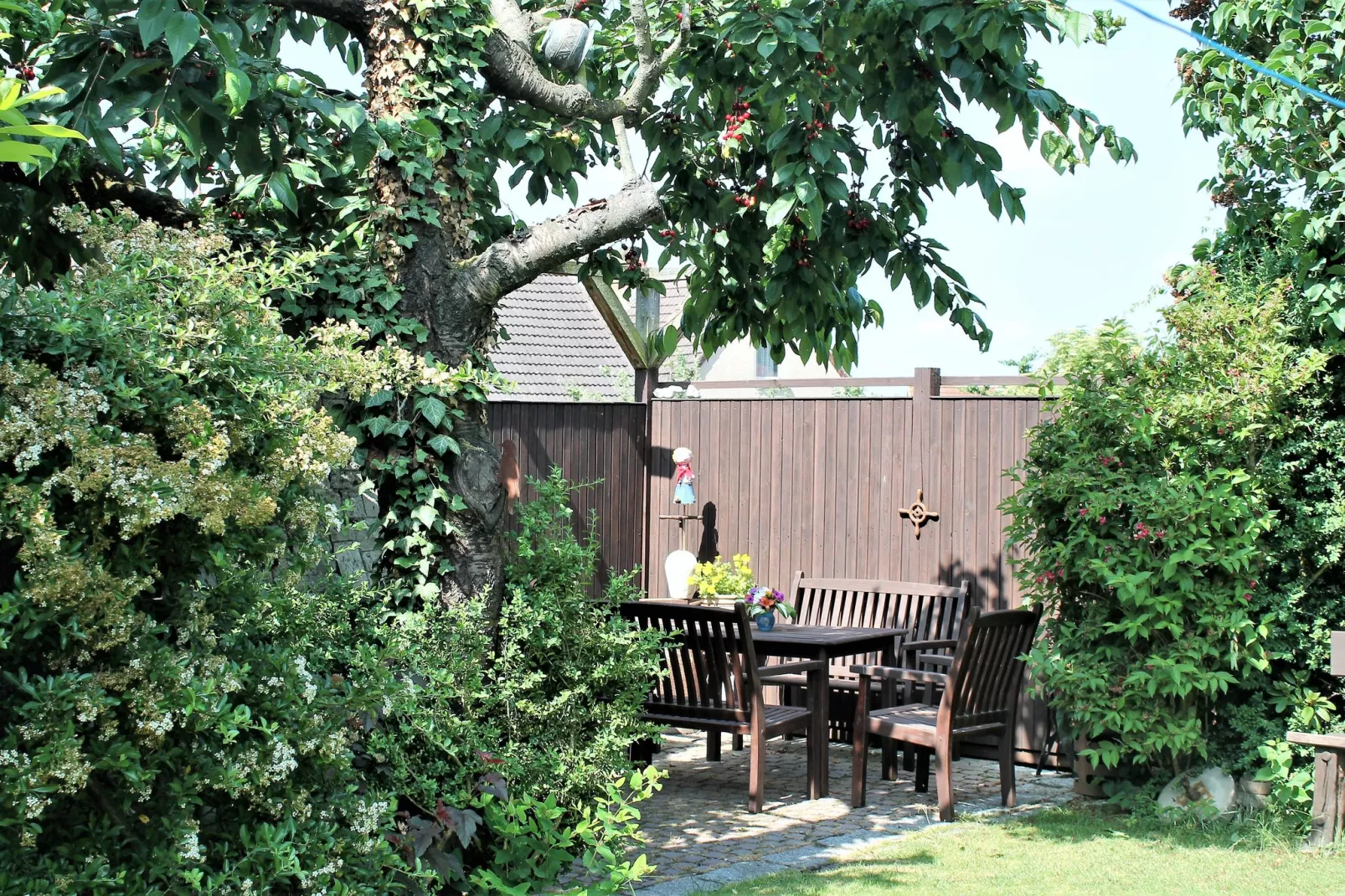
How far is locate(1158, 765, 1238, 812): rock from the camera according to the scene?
6.07 metres

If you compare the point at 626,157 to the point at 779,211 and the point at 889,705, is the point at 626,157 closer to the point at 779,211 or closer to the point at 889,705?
the point at 779,211

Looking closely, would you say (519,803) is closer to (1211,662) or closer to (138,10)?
(138,10)

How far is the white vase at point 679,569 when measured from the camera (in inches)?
350

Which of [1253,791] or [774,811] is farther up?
[1253,791]

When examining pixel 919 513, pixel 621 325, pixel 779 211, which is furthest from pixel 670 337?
pixel 621 325

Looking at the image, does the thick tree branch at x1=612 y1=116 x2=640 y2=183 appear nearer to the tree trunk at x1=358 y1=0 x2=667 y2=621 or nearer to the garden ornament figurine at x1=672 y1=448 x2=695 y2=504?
the tree trunk at x1=358 y1=0 x2=667 y2=621

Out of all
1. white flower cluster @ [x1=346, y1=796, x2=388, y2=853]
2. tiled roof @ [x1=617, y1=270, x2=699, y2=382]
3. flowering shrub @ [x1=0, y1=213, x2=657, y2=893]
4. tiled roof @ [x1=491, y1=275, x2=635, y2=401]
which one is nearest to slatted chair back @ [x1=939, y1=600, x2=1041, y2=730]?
flowering shrub @ [x1=0, y1=213, x2=657, y2=893]

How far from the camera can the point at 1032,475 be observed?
6.53 meters

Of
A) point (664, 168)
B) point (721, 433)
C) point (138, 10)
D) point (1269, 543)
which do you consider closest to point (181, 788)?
point (138, 10)

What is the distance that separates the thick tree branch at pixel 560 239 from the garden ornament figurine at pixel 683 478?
164 inches

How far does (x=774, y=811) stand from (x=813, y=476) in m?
2.85

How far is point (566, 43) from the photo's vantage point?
5.47m

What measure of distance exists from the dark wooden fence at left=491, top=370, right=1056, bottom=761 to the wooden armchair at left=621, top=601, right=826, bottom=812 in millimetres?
1693

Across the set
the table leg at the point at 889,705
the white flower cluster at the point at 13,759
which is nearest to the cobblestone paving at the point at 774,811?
the table leg at the point at 889,705
